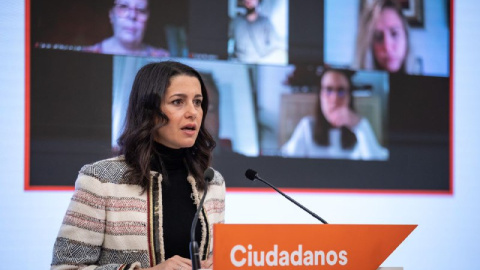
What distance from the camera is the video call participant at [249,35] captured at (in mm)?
3666

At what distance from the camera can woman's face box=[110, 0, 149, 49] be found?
3.45m

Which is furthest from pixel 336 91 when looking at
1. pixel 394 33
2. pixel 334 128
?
pixel 394 33

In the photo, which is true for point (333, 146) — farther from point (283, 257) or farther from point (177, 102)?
point (283, 257)

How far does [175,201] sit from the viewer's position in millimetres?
2182

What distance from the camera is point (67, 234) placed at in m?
1.96

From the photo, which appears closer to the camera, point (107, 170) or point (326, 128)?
point (107, 170)

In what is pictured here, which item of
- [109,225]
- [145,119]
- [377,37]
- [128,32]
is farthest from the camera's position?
[377,37]

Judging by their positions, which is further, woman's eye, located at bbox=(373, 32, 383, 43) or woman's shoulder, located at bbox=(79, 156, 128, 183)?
woman's eye, located at bbox=(373, 32, 383, 43)

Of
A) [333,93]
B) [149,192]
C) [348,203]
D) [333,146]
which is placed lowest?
[348,203]

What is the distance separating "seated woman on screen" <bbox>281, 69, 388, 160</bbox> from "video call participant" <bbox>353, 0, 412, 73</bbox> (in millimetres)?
207

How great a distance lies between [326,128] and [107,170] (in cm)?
202

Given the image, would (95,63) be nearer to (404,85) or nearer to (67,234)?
(67,234)

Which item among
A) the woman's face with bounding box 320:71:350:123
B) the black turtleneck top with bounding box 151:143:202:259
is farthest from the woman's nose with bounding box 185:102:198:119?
the woman's face with bounding box 320:71:350:123

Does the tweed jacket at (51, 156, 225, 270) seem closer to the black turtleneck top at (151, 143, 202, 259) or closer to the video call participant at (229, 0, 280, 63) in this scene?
the black turtleneck top at (151, 143, 202, 259)
